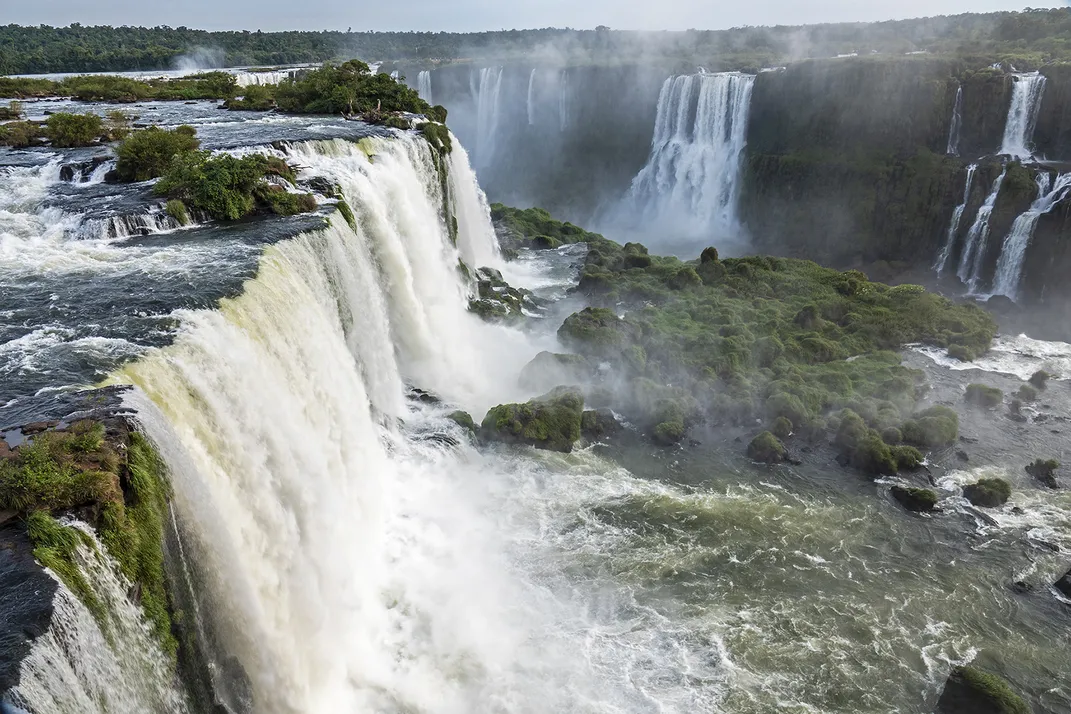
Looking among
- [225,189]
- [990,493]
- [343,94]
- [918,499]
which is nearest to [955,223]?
[990,493]

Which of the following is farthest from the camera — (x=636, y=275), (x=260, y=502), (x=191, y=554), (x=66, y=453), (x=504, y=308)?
(x=636, y=275)

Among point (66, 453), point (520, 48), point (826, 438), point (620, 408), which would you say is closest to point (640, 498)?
point (620, 408)

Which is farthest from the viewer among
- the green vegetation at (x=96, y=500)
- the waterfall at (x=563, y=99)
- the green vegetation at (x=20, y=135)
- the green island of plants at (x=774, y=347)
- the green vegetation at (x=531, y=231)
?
the waterfall at (x=563, y=99)

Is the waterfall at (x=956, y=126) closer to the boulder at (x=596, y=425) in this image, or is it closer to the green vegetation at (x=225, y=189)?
the boulder at (x=596, y=425)

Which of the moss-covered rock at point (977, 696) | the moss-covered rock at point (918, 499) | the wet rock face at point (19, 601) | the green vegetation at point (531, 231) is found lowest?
the moss-covered rock at point (977, 696)

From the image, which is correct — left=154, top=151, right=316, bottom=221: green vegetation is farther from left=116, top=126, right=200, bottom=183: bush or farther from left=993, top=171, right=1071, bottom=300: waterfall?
left=993, top=171, right=1071, bottom=300: waterfall

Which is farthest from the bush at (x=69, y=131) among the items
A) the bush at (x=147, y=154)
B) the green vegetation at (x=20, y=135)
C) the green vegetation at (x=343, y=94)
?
the green vegetation at (x=343, y=94)

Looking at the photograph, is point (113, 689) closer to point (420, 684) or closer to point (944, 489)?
point (420, 684)
